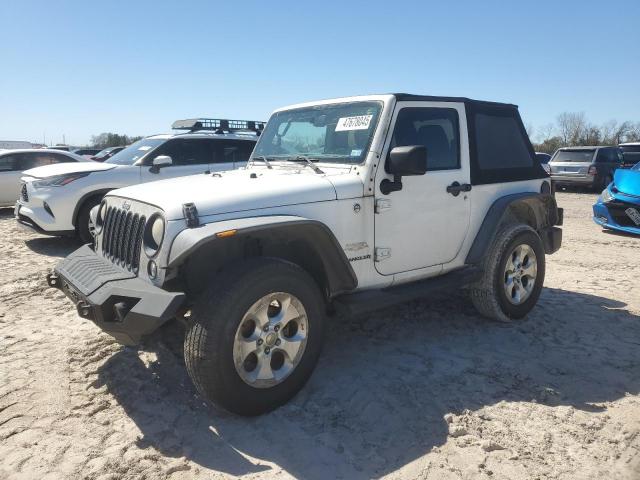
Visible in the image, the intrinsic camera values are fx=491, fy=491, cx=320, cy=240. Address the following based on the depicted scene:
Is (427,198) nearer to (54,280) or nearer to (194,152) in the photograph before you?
(54,280)

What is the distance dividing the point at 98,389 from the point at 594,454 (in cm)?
302

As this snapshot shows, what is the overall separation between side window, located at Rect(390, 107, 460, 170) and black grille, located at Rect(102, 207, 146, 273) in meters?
1.86

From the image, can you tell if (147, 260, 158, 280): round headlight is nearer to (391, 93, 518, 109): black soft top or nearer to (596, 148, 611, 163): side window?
(391, 93, 518, 109): black soft top

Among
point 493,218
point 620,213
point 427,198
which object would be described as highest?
point 427,198

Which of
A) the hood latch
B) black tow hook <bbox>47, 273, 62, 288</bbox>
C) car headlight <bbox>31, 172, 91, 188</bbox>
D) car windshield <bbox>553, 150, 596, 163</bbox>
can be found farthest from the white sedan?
car windshield <bbox>553, 150, 596, 163</bbox>

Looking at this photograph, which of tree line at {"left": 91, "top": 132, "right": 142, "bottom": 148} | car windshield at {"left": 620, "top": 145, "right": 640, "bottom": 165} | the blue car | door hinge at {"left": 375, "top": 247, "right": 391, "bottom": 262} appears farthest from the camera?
tree line at {"left": 91, "top": 132, "right": 142, "bottom": 148}

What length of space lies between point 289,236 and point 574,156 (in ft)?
54.3

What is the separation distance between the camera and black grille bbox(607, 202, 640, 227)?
29.0 feet

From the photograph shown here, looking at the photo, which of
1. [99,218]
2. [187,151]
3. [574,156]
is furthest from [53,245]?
[574,156]

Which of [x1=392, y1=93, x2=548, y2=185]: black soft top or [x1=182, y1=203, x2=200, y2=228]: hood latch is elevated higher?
[x1=392, y1=93, x2=548, y2=185]: black soft top

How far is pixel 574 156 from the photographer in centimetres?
1677

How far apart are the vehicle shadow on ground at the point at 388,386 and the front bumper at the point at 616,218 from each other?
4836mm

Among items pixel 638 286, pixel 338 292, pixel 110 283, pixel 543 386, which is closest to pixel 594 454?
pixel 543 386

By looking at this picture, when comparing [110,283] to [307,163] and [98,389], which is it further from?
[307,163]
